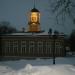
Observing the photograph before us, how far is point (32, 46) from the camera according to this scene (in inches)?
2087

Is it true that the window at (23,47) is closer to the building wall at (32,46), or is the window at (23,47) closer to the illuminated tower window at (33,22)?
the building wall at (32,46)

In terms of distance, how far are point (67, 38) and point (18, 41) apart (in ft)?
32.6

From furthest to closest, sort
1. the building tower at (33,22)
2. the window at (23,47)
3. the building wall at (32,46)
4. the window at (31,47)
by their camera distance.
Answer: the window at (23,47)
the window at (31,47)
the building wall at (32,46)
the building tower at (33,22)

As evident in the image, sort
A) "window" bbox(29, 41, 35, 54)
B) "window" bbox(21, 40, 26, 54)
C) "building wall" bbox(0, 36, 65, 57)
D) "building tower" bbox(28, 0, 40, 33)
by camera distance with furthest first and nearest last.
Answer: "window" bbox(21, 40, 26, 54) → "window" bbox(29, 41, 35, 54) → "building wall" bbox(0, 36, 65, 57) → "building tower" bbox(28, 0, 40, 33)

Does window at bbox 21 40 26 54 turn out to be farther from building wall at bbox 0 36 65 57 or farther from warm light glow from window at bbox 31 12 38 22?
warm light glow from window at bbox 31 12 38 22

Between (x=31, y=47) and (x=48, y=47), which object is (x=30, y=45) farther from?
(x=48, y=47)

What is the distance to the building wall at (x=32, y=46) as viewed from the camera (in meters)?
52.0

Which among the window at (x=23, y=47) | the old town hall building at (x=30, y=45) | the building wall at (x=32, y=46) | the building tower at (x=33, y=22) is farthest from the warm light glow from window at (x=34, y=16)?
the window at (x=23, y=47)

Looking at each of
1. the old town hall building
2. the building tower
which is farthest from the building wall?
the building tower

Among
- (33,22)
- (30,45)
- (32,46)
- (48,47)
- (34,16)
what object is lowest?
(48,47)

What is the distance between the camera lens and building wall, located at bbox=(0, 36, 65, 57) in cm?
5200

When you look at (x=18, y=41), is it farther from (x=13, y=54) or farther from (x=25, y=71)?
(x=25, y=71)

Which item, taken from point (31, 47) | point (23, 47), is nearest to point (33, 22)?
point (31, 47)

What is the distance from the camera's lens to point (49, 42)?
2080 inches
